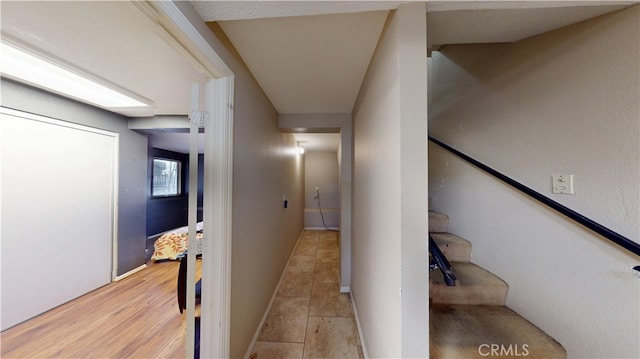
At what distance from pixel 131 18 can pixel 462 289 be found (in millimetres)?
2600

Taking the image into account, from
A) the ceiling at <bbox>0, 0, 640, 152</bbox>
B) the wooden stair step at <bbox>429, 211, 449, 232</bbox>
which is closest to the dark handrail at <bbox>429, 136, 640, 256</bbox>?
the wooden stair step at <bbox>429, 211, 449, 232</bbox>

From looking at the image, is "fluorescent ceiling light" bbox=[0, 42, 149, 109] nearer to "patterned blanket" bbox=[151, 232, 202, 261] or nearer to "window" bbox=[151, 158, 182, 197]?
"patterned blanket" bbox=[151, 232, 202, 261]

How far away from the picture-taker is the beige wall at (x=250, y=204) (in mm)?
1314

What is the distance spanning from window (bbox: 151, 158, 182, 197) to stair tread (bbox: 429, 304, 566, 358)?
232 inches

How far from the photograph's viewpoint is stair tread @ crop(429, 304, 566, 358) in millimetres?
1034

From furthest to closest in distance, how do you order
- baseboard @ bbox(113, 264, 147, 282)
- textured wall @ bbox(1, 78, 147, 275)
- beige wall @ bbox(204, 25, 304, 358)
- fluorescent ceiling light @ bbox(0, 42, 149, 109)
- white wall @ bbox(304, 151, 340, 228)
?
white wall @ bbox(304, 151, 340, 228) < baseboard @ bbox(113, 264, 147, 282) < textured wall @ bbox(1, 78, 147, 275) < fluorescent ceiling light @ bbox(0, 42, 149, 109) < beige wall @ bbox(204, 25, 304, 358)

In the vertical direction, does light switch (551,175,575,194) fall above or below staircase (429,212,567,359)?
→ above

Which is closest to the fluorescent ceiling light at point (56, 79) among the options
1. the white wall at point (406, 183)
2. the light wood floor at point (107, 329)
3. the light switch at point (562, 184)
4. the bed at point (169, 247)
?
the bed at point (169, 247)

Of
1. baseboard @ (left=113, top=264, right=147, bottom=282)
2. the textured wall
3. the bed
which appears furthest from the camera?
the bed

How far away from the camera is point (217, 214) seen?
3.79ft

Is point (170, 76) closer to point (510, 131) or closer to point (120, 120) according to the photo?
point (120, 120)

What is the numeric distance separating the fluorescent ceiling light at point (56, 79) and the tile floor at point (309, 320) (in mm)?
2730

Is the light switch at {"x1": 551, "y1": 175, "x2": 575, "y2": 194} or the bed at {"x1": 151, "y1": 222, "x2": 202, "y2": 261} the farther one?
the bed at {"x1": 151, "y1": 222, "x2": 202, "y2": 261}

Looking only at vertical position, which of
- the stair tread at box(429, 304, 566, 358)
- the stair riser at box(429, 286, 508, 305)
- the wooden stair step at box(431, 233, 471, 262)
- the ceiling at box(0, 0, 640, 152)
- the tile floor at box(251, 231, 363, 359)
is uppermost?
the ceiling at box(0, 0, 640, 152)
